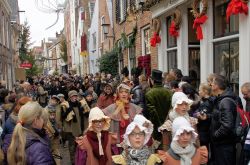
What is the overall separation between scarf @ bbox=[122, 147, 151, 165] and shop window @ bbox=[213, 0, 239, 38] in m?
3.87

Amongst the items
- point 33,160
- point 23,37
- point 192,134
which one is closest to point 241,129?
point 192,134

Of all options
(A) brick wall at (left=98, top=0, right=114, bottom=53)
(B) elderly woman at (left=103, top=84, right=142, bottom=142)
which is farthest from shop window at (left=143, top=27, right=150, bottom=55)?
(B) elderly woman at (left=103, top=84, right=142, bottom=142)

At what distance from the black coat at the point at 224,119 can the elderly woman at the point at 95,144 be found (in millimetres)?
1507

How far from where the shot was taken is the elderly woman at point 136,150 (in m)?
3.41

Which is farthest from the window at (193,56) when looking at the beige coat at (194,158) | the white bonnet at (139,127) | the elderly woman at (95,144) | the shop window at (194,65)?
the beige coat at (194,158)

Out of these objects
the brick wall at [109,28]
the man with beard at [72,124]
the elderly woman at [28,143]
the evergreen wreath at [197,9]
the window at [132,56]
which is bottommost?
the man with beard at [72,124]

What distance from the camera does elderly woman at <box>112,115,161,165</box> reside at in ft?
11.2

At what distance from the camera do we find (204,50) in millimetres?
7457

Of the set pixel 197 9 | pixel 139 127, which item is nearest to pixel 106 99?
pixel 197 9

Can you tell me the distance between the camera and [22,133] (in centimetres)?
305

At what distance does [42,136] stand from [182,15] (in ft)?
20.8

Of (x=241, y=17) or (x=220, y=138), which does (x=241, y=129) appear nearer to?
(x=220, y=138)

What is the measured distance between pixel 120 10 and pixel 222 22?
961 centimetres

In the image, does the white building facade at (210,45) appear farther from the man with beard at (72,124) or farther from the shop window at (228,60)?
the man with beard at (72,124)
